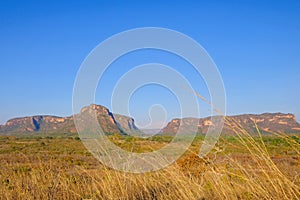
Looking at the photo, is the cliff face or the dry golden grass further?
the cliff face

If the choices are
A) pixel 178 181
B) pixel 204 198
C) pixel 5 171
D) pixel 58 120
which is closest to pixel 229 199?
pixel 204 198

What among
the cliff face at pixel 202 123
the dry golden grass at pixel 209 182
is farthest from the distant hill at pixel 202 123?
the dry golden grass at pixel 209 182

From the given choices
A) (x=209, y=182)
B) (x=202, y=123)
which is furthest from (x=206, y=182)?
(x=202, y=123)

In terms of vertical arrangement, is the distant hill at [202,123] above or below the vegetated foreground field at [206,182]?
above

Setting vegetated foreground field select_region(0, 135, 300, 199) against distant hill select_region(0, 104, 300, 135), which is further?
distant hill select_region(0, 104, 300, 135)

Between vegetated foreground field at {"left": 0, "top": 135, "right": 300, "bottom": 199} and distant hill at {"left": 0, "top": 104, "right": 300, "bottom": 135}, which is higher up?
distant hill at {"left": 0, "top": 104, "right": 300, "bottom": 135}

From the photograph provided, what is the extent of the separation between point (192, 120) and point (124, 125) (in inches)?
72.4

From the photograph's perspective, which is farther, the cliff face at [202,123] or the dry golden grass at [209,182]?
the cliff face at [202,123]

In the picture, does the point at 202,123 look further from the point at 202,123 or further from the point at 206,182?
the point at 206,182

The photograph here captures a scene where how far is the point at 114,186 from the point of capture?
14.0ft

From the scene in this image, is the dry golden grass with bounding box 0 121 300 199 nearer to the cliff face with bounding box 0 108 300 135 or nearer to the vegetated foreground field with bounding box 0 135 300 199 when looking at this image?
the vegetated foreground field with bounding box 0 135 300 199

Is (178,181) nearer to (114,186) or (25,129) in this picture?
(114,186)

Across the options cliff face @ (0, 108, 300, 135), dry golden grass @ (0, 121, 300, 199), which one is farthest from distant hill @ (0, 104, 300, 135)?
dry golden grass @ (0, 121, 300, 199)

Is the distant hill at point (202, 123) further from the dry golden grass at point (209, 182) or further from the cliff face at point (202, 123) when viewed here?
the dry golden grass at point (209, 182)
